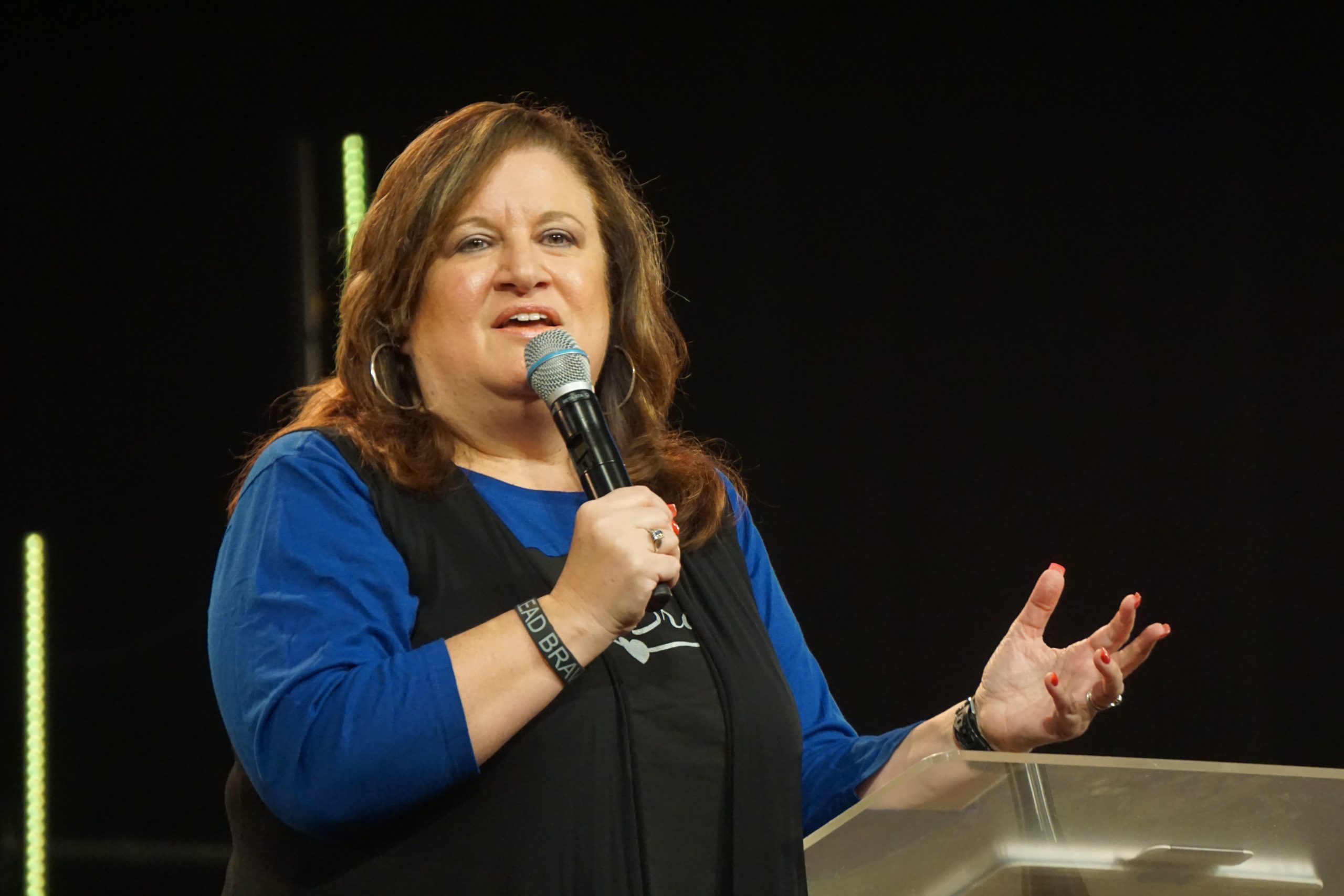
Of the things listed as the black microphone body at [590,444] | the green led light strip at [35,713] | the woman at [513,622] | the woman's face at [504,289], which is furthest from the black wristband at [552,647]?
the green led light strip at [35,713]

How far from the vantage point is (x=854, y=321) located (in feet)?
9.27

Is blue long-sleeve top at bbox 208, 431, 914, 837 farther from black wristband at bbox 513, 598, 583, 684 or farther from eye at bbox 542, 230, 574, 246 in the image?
eye at bbox 542, 230, 574, 246

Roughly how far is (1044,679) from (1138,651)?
106 millimetres

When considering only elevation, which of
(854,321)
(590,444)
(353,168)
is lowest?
(590,444)

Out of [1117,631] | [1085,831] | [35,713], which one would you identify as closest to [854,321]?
[1117,631]

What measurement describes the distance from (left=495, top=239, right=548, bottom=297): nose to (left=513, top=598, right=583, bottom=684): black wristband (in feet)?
1.42

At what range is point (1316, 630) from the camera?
253cm

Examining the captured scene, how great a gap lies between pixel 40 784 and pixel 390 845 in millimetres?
2369

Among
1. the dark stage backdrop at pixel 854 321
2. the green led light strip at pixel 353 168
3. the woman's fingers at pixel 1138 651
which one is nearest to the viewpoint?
the woman's fingers at pixel 1138 651

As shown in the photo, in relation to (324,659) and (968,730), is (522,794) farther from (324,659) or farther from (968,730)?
(968,730)

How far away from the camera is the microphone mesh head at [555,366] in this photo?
4.30 feet

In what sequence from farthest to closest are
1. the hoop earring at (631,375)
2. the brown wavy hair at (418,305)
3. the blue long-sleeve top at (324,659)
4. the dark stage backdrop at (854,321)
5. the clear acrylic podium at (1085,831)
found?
the dark stage backdrop at (854,321), the hoop earring at (631,375), the brown wavy hair at (418,305), the blue long-sleeve top at (324,659), the clear acrylic podium at (1085,831)

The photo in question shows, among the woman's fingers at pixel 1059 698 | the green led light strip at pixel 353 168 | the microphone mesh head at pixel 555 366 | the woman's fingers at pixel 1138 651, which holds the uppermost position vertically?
the green led light strip at pixel 353 168

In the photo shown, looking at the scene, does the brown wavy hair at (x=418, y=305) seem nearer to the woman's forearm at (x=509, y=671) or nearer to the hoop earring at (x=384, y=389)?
the hoop earring at (x=384, y=389)
